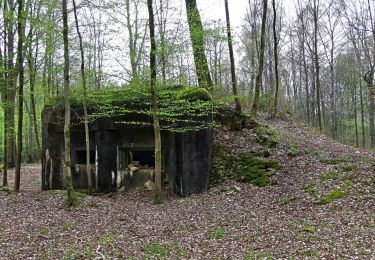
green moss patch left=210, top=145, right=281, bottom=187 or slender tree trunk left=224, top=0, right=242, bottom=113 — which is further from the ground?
slender tree trunk left=224, top=0, right=242, bottom=113

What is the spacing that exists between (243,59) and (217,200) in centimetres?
2210

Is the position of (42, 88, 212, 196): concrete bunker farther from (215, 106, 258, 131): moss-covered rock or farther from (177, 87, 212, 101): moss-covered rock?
(215, 106, 258, 131): moss-covered rock

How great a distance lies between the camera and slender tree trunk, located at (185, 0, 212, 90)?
1197cm

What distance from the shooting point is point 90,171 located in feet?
43.8

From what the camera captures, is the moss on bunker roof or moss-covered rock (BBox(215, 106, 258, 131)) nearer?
the moss on bunker roof

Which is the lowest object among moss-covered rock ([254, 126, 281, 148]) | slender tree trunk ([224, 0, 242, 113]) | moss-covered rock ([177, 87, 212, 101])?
moss-covered rock ([254, 126, 281, 148])

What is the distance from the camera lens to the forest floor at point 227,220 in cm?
604

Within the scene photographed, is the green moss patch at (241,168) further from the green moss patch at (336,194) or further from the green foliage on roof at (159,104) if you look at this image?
the green moss patch at (336,194)

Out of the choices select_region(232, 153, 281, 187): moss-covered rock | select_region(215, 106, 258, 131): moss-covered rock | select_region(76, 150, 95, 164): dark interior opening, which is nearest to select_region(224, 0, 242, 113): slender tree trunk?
select_region(215, 106, 258, 131): moss-covered rock

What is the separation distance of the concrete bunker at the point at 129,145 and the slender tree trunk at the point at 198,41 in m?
1.28

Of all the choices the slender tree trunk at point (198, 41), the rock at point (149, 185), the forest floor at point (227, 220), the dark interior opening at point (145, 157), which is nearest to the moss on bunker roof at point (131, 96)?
the slender tree trunk at point (198, 41)

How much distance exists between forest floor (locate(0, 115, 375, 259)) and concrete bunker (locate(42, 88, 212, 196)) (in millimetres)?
745

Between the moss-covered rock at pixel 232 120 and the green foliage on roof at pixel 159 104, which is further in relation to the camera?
the moss-covered rock at pixel 232 120

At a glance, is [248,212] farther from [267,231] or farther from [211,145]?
[211,145]
